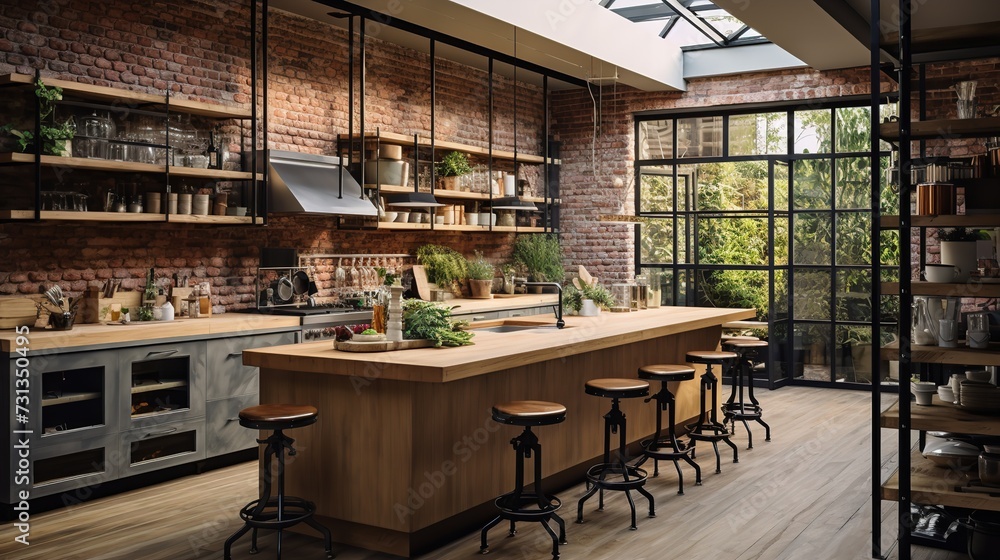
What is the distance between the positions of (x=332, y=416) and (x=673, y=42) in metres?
7.08

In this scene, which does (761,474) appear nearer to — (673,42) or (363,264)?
(363,264)

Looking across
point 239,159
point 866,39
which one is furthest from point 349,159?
point 866,39

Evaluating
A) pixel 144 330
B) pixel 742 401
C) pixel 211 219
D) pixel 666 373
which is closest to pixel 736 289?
pixel 742 401

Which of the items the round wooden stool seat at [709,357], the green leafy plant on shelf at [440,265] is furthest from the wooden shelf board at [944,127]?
the green leafy plant on shelf at [440,265]

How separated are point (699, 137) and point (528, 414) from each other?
273 inches

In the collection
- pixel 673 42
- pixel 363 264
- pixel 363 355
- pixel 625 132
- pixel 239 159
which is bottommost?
pixel 363 355

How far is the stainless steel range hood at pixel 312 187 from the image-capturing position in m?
6.94

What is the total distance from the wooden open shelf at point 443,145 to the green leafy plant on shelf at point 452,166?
0.08m

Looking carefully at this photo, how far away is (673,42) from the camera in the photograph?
10.2 meters

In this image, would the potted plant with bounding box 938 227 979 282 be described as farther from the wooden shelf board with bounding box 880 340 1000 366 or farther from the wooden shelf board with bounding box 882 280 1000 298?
the wooden shelf board with bounding box 880 340 1000 366

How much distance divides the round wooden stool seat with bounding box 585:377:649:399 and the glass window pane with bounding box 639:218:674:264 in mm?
5449

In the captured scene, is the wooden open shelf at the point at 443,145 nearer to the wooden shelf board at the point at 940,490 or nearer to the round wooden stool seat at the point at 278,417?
the round wooden stool seat at the point at 278,417

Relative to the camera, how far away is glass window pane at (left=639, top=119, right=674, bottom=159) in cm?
1086

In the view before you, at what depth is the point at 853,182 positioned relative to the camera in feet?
32.3
